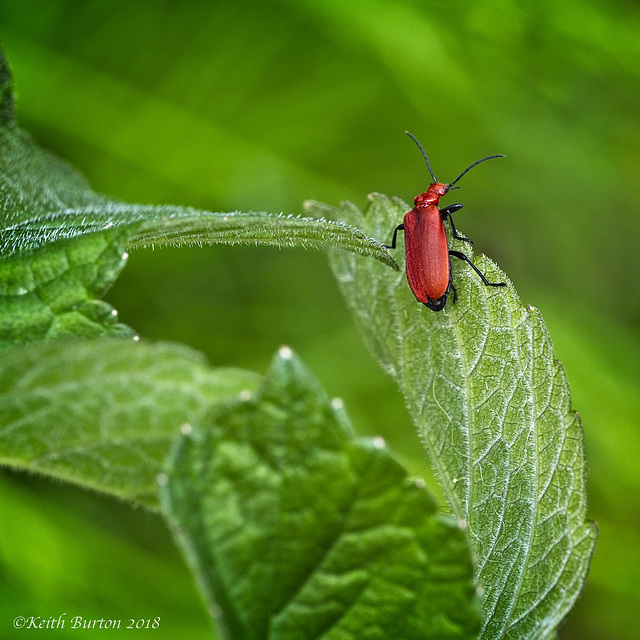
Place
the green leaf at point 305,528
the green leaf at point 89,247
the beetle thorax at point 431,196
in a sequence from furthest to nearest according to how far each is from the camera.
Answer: the beetle thorax at point 431,196
the green leaf at point 89,247
the green leaf at point 305,528

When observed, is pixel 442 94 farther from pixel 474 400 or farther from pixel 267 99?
pixel 474 400

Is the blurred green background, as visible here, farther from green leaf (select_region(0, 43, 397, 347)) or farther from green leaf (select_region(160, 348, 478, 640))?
green leaf (select_region(160, 348, 478, 640))

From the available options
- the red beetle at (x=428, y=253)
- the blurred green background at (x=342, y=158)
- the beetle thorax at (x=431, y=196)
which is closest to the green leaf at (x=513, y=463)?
the red beetle at (x=428, y=253)

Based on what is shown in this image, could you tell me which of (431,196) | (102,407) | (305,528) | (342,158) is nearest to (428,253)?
(431,196)

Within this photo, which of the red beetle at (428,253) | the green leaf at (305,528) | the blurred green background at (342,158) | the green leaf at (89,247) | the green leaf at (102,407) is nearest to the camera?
the green leaf at (305,528)

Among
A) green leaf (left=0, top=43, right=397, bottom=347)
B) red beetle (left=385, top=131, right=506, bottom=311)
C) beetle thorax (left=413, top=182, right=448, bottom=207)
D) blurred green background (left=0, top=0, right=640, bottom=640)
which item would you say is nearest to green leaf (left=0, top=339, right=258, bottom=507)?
green leaf (left=0, top=43, right=397, bottom=347)

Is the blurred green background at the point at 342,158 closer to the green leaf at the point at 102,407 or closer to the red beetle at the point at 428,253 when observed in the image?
the red beetle at the point at 428,253
